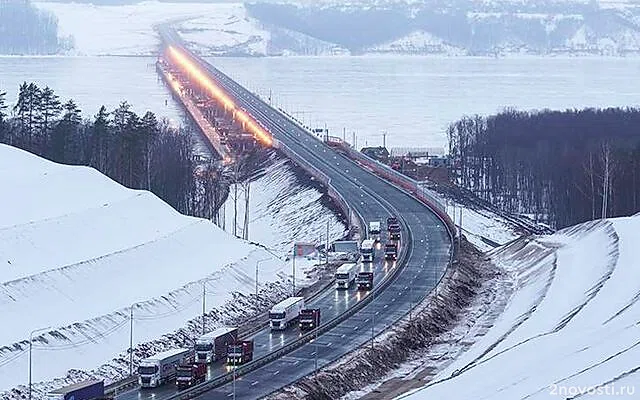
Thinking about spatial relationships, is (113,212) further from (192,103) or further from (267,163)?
(192,103)

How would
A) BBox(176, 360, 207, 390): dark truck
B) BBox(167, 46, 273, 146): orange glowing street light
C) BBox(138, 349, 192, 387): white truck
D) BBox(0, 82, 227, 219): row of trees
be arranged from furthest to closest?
BBox(167, 46, 273, 146): orange glowing street light
BBox(0, 82, 227, 219): row of trees
BBox(138, 349, 192, 387): white truck
BBox(176, 360, 207, 390): dark truck

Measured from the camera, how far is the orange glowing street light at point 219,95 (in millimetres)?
99000

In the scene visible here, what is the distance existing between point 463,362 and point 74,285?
13.0 metres

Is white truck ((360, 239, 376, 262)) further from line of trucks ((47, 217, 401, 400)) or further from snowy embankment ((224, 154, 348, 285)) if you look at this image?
line of trucks ((47, 217, 401, 400))

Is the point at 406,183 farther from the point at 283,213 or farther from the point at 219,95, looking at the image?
the point at 219,95

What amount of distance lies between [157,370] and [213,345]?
320cm

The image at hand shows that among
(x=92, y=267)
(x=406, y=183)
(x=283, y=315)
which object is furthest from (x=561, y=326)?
(x=406, y=183)

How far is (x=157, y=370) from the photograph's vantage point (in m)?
32.0

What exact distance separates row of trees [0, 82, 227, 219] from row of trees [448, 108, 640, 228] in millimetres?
20018

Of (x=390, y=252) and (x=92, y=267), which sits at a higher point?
(x=92, y=267)

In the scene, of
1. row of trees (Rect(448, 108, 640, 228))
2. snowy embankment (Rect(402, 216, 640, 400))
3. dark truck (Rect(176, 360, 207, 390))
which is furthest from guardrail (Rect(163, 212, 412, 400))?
row of trees (Rect(448, 108, 640, 228))

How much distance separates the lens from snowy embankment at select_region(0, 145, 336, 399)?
34.4 meters

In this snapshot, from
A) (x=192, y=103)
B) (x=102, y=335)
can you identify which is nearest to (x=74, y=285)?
(x=102, y=335)
